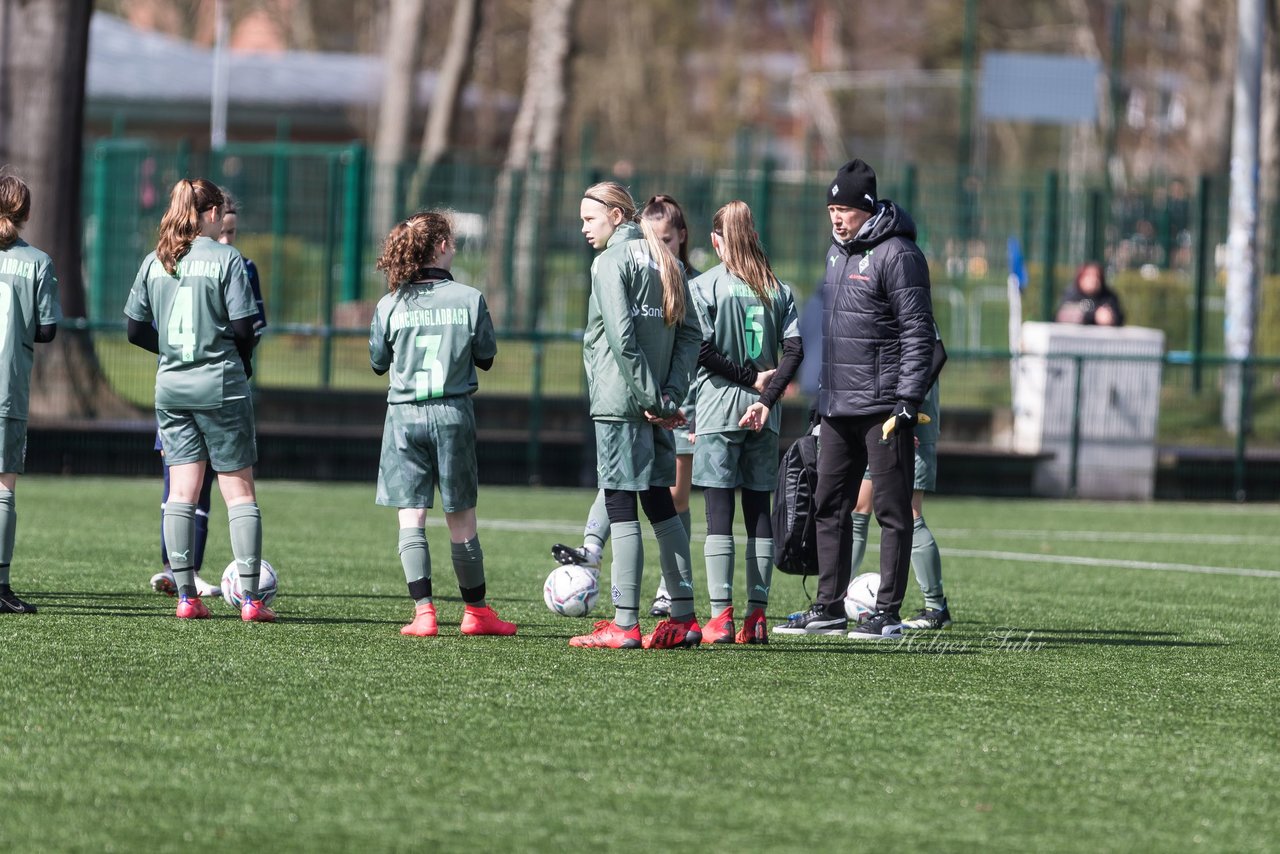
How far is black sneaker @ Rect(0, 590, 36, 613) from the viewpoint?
27.1 feet

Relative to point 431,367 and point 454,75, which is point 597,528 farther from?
point 454,75

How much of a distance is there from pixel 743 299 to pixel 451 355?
1.35 meters

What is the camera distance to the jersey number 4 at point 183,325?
7.99m

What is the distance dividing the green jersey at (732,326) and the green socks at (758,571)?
0.51m

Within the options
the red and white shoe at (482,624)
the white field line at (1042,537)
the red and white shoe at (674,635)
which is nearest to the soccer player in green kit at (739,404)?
the red and white shoe at (674,635)

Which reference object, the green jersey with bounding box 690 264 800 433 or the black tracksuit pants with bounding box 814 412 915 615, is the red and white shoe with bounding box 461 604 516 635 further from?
the black tracksuit pants with bounding box 814 412 915 615

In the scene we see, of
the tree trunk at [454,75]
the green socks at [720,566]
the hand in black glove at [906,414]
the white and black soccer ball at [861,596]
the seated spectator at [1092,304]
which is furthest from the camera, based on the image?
the tree trunk at [454,75]

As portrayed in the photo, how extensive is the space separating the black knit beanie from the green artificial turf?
72.2 inches

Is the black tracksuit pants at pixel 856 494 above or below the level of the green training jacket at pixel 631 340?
below

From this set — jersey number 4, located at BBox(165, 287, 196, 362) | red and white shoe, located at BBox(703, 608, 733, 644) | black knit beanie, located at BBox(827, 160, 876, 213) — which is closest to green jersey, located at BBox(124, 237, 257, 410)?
jersey number 4, located at BBox(165, 287, 196, 362)

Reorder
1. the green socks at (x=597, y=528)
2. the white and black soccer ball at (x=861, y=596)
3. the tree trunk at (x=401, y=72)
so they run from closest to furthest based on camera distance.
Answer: the white and black soccer ball at (x=861, y=596)
the green socks at (x=597, y=528)
the tree trunk at (x=401, y=72)

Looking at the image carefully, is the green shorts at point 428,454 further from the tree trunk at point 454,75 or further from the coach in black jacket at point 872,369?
the tree trunk at point 454,75

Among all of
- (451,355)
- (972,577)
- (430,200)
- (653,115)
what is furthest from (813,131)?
(451,355)

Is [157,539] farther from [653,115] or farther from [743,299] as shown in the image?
[653,115]
